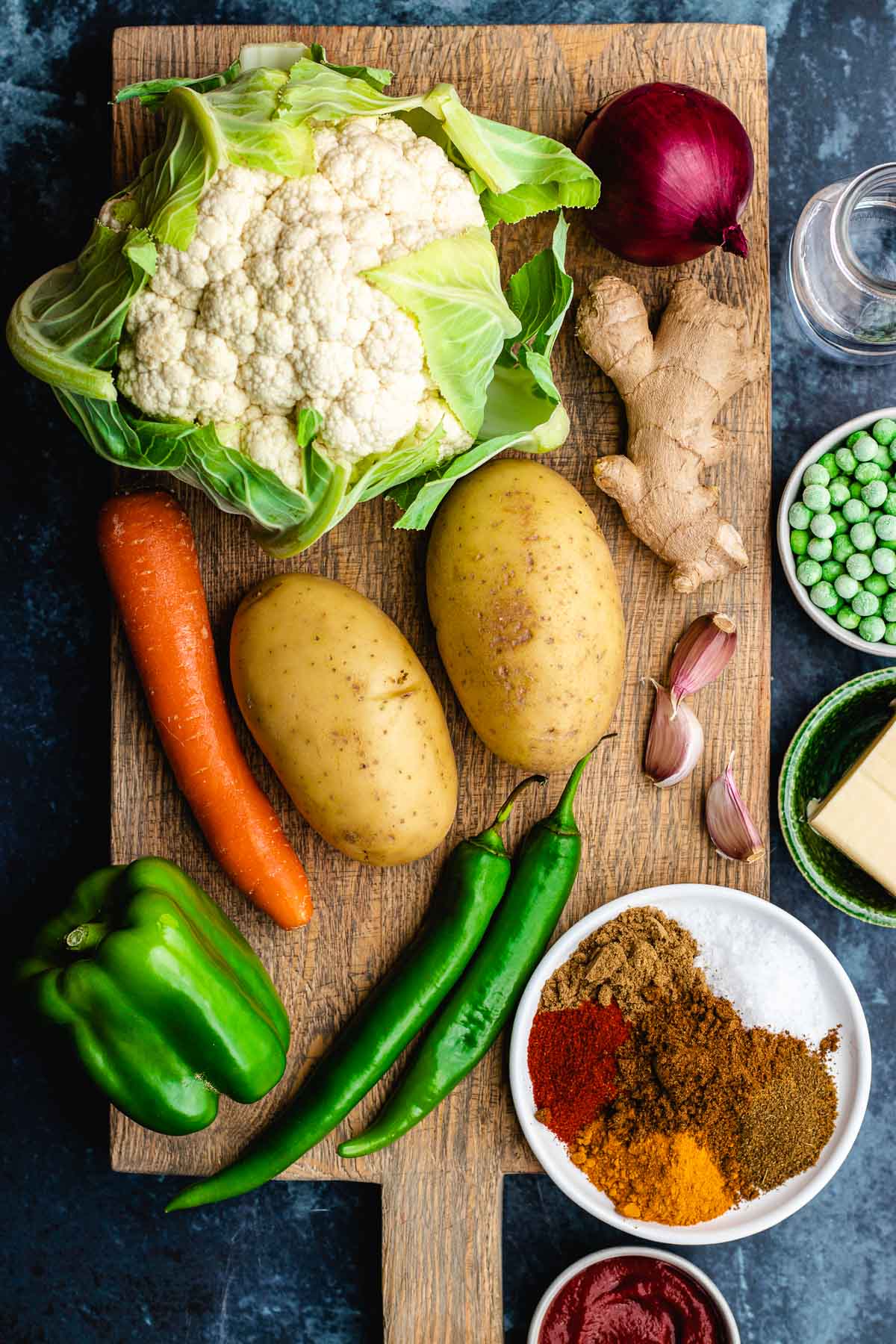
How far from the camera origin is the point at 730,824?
57.9 inches

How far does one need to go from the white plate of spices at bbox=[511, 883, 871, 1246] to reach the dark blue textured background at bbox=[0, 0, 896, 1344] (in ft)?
0.56

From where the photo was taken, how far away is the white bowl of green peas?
1422 mm

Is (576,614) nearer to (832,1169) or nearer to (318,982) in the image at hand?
(318,982)

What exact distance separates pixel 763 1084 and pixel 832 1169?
15 cm

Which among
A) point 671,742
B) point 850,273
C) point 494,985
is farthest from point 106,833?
point 850,273

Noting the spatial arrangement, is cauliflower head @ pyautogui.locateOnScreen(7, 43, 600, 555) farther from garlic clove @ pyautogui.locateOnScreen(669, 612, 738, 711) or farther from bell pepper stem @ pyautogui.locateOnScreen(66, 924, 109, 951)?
bell pepper stem @ pyautogui.locateOnScreen(66, 924, 109, 951)

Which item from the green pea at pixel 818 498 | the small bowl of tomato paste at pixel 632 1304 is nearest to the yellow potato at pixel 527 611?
the green pea at pixel 818 498

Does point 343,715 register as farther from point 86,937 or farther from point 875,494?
point 875,494

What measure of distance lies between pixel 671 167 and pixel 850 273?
30 cm

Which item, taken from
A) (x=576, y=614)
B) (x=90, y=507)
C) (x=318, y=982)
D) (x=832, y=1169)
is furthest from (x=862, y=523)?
(x=90, y=507)

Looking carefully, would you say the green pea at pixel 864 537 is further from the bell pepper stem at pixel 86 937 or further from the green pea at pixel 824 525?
the bell pepper stem at pixel 86 937

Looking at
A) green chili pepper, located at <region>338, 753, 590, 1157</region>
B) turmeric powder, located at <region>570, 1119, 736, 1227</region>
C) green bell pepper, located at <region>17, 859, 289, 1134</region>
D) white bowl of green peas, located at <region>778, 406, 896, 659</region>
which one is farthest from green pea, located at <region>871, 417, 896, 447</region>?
green bell pepper, located at <region>17, 859, 289, 1134</region>

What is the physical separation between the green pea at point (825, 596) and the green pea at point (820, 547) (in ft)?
0.13

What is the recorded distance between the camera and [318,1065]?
4.81ft
